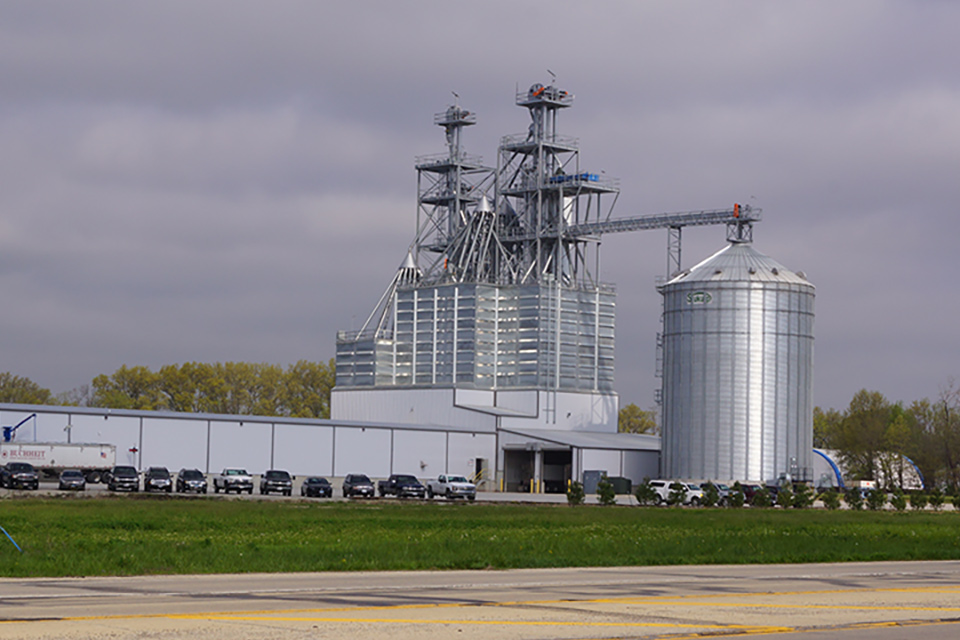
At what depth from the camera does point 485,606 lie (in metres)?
19.7

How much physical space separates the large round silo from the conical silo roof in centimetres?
9

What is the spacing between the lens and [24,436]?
8056 cm

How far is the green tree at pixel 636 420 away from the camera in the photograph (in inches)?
7229

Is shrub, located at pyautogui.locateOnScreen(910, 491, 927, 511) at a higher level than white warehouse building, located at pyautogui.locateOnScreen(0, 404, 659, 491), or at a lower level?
Answer: lower

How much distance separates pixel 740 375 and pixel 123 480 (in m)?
45.1

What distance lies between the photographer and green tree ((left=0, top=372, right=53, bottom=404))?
6457 inches

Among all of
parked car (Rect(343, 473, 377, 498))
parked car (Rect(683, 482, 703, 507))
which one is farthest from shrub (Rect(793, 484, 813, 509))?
parked car (Rect(343, 473, 377, 498))

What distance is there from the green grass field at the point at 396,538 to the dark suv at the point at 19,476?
1503 centimetres

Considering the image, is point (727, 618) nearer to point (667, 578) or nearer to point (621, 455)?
point (667, 578)

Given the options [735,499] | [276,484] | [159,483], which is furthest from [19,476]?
[735,499]

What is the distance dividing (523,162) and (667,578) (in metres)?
87.3

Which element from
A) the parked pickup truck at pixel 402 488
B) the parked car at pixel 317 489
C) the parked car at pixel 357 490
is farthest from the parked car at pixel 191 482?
the parked pickup truck at pixel 402 488

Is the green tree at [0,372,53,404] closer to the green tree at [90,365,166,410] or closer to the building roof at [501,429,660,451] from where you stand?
the green tree at [90,365,166,410]

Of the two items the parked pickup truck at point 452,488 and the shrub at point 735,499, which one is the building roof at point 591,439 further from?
the shrub at point 735,499
